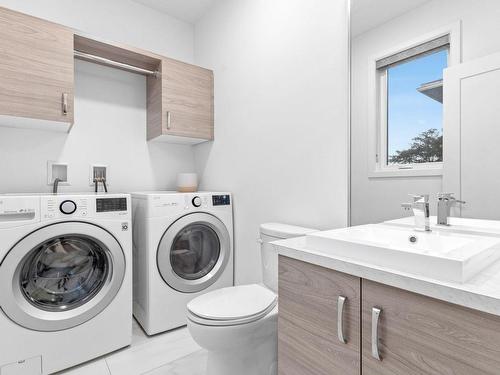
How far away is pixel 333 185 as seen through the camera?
1596 mm

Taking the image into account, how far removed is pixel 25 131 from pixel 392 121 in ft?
7.88

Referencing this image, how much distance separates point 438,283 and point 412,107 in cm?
92

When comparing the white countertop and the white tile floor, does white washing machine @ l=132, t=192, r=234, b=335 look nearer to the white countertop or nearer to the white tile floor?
the white tile floor

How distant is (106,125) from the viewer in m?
2.37

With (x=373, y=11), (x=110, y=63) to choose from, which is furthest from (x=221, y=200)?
(x=373, y=11)

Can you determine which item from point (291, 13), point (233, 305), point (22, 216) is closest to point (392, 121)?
point (291, 13)

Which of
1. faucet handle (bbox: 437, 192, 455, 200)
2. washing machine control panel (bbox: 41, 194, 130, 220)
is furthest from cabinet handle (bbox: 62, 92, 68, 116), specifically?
faucet handle (bbox: 437, 192, 455, 200)

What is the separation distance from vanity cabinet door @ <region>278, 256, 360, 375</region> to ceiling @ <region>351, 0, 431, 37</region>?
48.7 inches

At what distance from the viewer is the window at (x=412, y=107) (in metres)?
1.20

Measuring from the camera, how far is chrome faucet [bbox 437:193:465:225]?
3.80 feet

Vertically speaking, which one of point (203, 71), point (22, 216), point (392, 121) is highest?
point (203, 71)

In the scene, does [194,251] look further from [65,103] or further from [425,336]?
[425,336]

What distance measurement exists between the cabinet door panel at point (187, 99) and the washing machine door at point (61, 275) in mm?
1019

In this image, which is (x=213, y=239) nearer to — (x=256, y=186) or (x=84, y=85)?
(x=256, y=186)
